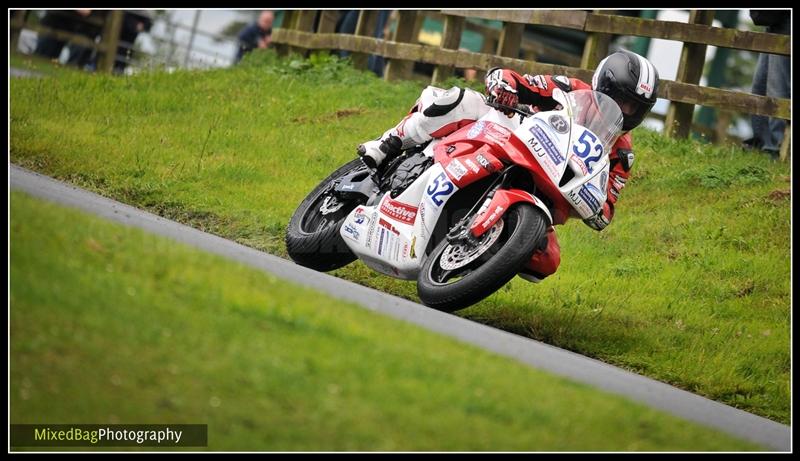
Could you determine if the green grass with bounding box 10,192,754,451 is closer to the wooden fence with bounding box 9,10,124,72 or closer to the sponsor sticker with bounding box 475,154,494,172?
the sponsor sticker with bounding box 475,154,494,172

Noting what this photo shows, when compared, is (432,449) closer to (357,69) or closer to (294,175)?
(294,175)

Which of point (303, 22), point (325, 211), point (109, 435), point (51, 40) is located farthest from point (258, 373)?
point (51, 40)

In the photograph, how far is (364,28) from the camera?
17797mm

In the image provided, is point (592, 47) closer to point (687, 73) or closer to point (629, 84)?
point (687, 73)

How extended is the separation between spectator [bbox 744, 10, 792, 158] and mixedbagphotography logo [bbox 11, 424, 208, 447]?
1061cm

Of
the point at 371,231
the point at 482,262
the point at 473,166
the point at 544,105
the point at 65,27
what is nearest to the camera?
the point at 482,262

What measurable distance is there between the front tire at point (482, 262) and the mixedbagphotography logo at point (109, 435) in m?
3.17

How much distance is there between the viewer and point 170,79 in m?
17.0

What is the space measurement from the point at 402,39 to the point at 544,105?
8.44m

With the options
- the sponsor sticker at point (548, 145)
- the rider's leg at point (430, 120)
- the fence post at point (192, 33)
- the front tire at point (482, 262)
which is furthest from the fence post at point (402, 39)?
the fence post at point (192, 33)

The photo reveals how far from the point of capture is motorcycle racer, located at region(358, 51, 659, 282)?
29.3 ft

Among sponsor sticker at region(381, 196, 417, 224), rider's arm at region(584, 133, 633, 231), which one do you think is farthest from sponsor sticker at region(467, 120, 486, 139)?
rider's arm at region(584, 133, 633, 231)

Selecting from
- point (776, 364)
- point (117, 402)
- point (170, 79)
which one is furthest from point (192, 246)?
point (170, 79)
